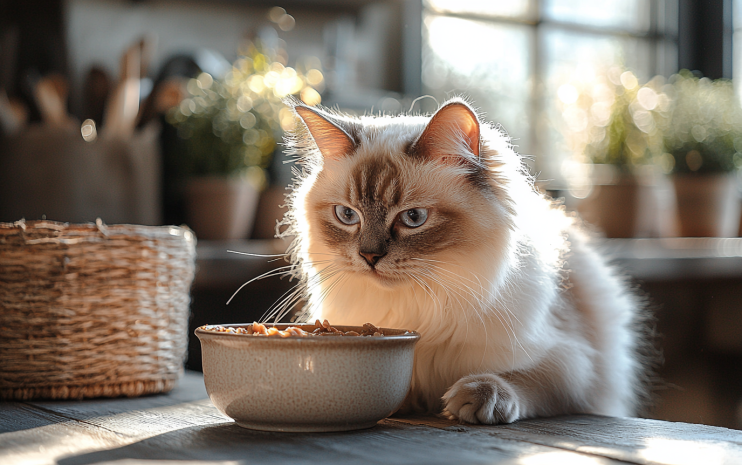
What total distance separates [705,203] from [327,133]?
2743 millimetres

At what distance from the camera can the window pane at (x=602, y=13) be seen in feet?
13.0

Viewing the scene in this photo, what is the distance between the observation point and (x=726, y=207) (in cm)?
346

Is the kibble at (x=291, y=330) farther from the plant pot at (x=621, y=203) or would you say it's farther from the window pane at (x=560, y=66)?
the window pane at (x=560, y=66)

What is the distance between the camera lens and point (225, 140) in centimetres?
259

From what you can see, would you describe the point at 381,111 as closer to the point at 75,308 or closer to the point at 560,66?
the point at 560,66

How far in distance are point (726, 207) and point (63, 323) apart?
10.5 ft

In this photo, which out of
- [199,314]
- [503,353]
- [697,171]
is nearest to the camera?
[503,353]

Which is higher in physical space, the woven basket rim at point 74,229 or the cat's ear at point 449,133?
the cat's ear at point 449,133

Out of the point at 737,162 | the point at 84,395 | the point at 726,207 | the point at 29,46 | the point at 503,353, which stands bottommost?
the point at 84,395

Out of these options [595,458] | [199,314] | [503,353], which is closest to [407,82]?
[199,314]

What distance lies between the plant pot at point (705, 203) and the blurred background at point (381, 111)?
10mm

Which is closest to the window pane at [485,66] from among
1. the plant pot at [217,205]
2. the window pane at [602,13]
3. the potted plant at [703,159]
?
the window pane at [602,13]

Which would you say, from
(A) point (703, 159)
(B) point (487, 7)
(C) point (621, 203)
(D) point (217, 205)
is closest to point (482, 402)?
(D) point (217, 205)

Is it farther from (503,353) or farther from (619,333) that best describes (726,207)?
(503,353)
